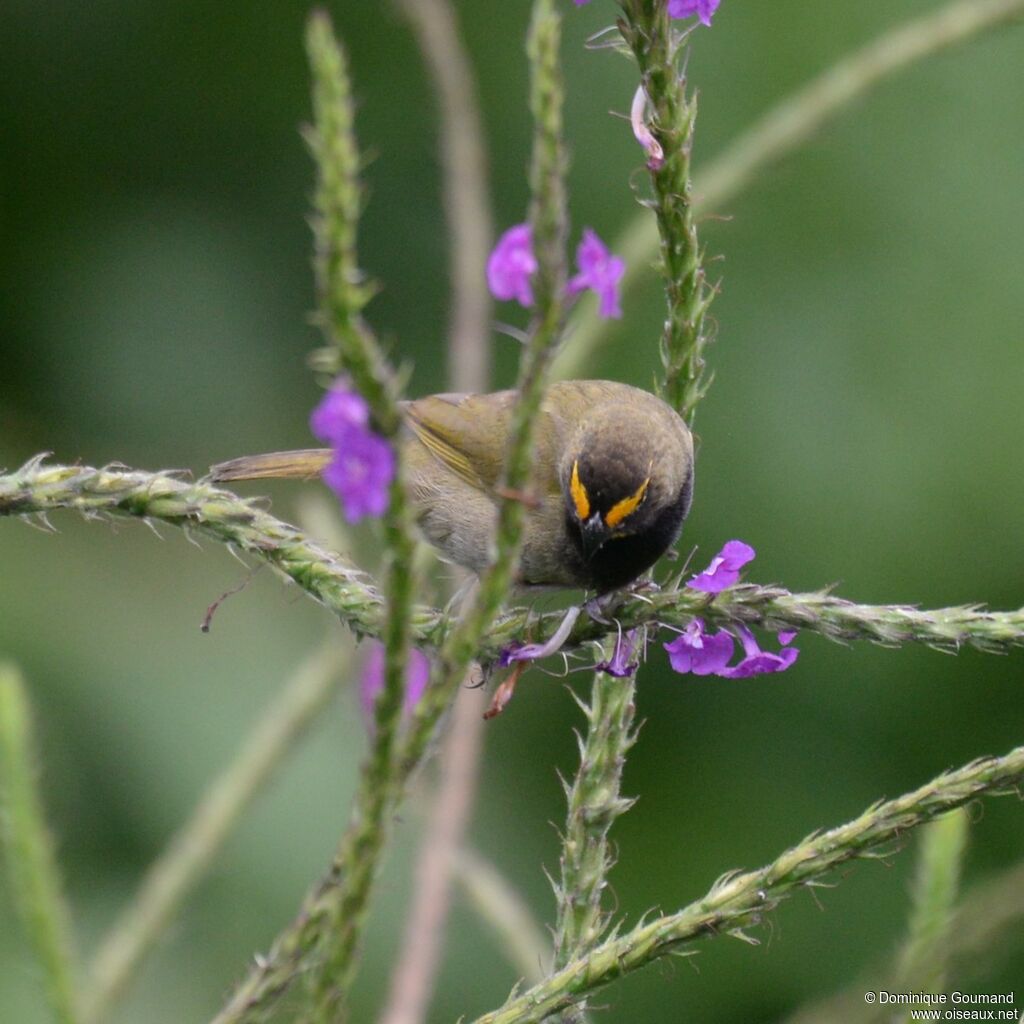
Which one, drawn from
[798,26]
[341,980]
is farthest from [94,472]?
[798,26]

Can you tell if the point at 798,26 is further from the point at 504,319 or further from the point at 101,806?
the point at 101,806

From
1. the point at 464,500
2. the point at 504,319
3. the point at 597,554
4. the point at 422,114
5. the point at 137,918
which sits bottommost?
the point at 137,918

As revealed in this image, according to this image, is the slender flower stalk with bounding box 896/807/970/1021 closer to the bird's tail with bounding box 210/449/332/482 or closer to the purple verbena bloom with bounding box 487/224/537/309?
the purple verbena bloom with bounding box 487/224/537/309

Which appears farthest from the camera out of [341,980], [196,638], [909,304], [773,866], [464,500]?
[909,304]

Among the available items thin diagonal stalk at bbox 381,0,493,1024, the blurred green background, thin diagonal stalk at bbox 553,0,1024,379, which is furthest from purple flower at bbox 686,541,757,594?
the blurred green background

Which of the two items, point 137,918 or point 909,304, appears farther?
point 909,304

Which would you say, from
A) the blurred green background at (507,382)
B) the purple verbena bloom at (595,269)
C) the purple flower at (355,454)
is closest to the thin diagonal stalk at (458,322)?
the purple verbena bloom at (595,269)

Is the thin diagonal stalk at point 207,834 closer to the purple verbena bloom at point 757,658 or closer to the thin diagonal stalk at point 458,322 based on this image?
the thin diagonal stalk at point 458,322
